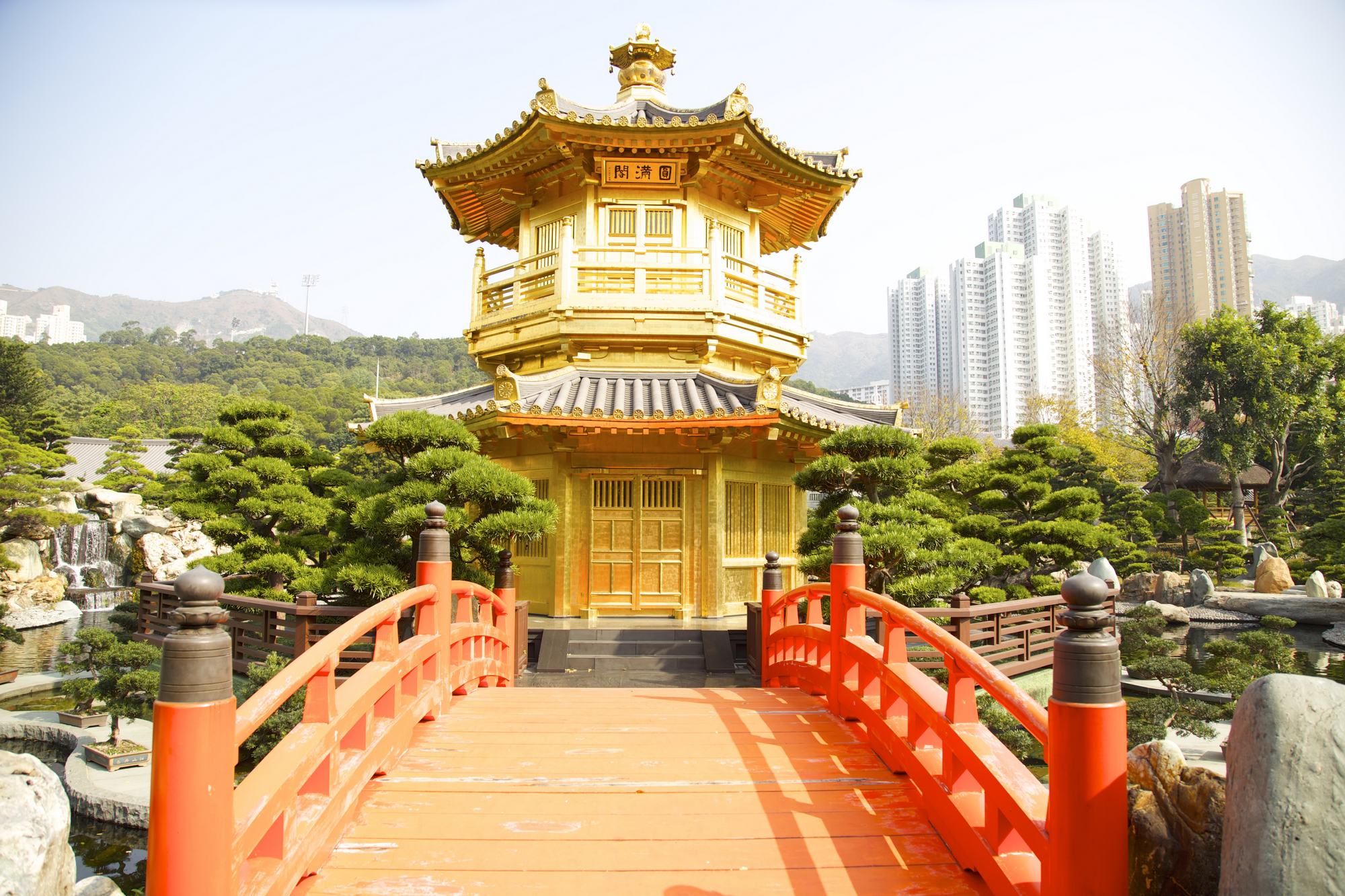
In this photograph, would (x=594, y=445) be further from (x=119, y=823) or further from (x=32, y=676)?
(x=32, y=676)

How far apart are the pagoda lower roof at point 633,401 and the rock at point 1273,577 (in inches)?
725

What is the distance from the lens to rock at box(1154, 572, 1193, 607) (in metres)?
23.9

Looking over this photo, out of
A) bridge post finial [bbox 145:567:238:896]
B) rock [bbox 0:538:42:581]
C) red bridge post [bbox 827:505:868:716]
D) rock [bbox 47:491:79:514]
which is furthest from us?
rock [bbox 47:491:79:514]

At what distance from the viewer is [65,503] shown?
95.7 feet

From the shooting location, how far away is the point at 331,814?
3.43m

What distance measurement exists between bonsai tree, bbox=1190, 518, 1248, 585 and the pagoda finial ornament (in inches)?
915

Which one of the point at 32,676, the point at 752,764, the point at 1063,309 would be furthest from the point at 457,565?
the point at 1063,309

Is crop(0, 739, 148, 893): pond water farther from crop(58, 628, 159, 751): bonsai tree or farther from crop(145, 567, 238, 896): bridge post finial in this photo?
crop(145, 567, 238, 896): bridge post finial

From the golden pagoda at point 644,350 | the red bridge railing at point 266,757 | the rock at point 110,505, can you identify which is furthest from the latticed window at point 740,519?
the rock at point 110,505

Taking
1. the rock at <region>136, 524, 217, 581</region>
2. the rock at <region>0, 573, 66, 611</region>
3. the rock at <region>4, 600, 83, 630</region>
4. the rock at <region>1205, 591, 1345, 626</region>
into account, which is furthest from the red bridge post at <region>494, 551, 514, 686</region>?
the rock at <region>0, 573, 66, 611</region>

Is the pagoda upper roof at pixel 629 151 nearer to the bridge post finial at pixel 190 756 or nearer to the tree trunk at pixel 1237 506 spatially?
the bridge post finial at pixel 190 756

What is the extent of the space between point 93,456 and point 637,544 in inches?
1943

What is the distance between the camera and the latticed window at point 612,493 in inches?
459

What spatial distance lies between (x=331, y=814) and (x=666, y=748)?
79.0 inches
